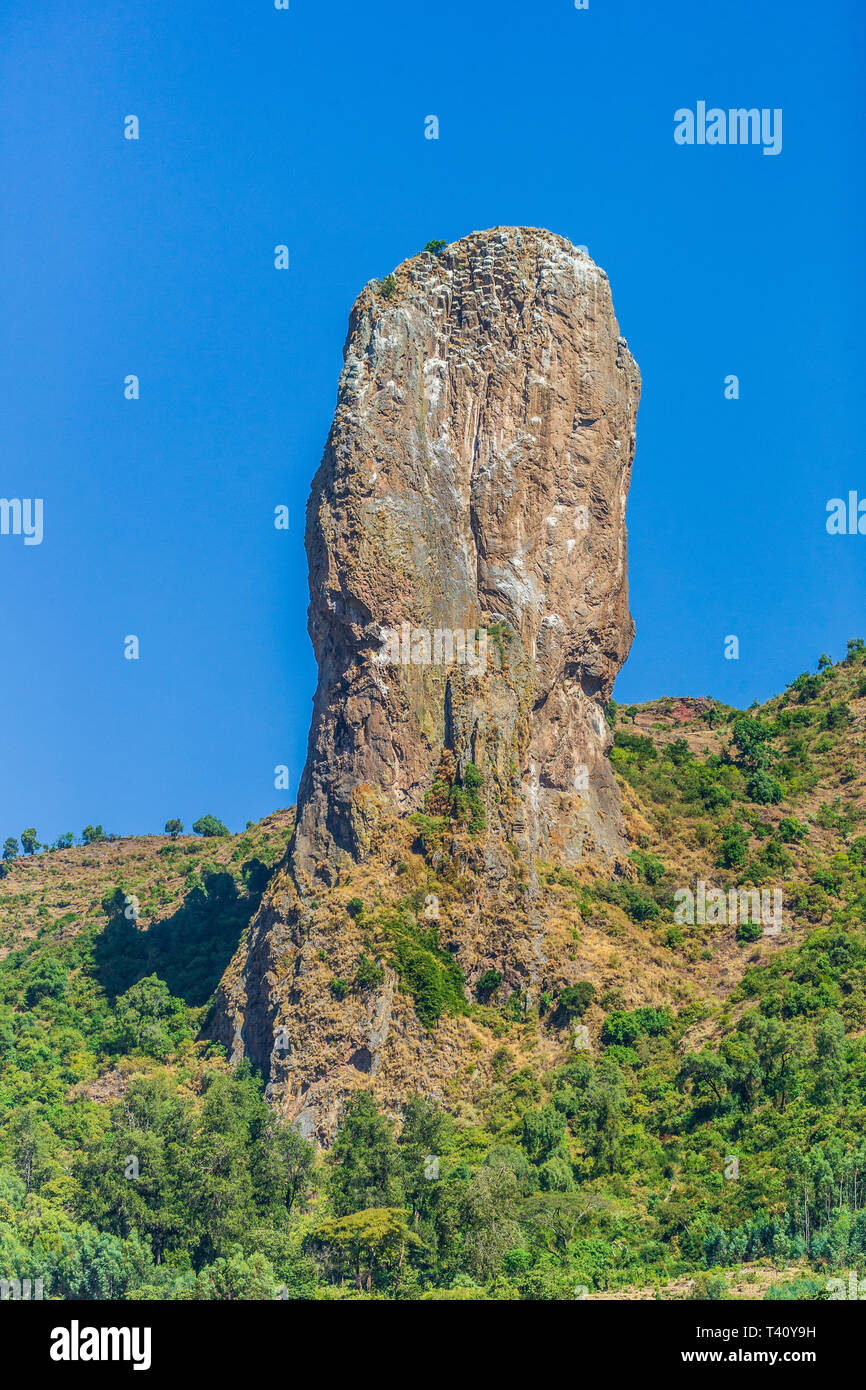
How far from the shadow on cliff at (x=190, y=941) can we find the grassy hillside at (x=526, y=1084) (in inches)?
5.4

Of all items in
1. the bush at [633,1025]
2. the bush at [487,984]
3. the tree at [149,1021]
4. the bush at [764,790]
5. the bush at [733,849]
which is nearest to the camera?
the bush at [633,1025]

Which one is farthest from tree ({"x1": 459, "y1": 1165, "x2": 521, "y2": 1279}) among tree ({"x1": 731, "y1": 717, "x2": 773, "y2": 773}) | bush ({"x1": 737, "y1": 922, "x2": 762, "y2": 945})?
tree ({"x1": 731, "y1": 717, "x2": 773, "y2": 773})

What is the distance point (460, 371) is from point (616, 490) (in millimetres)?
7050

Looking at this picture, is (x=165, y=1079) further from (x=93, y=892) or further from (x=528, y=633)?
(x=93, y=892)

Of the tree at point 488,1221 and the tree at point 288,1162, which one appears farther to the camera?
the tree at point 288,1162

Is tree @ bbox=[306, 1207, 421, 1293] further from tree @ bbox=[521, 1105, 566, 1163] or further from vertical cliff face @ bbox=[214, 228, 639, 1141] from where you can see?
vertical cliff face @ bbox=[214, 228, 639, 1141]

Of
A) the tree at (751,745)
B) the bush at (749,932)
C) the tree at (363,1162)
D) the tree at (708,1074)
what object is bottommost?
the tree at (363,1162)

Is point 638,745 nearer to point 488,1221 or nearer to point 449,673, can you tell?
point 449,673

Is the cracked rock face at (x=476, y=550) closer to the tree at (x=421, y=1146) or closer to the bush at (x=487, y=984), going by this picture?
the bush at (x=487, y=984)

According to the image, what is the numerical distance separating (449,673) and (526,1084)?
1423cm

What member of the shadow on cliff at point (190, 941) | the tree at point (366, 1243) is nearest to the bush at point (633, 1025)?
the shadow on cliff at point (190, 941)

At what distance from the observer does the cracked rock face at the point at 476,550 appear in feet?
235

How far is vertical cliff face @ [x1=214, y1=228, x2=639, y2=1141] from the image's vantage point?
67.2 meters
